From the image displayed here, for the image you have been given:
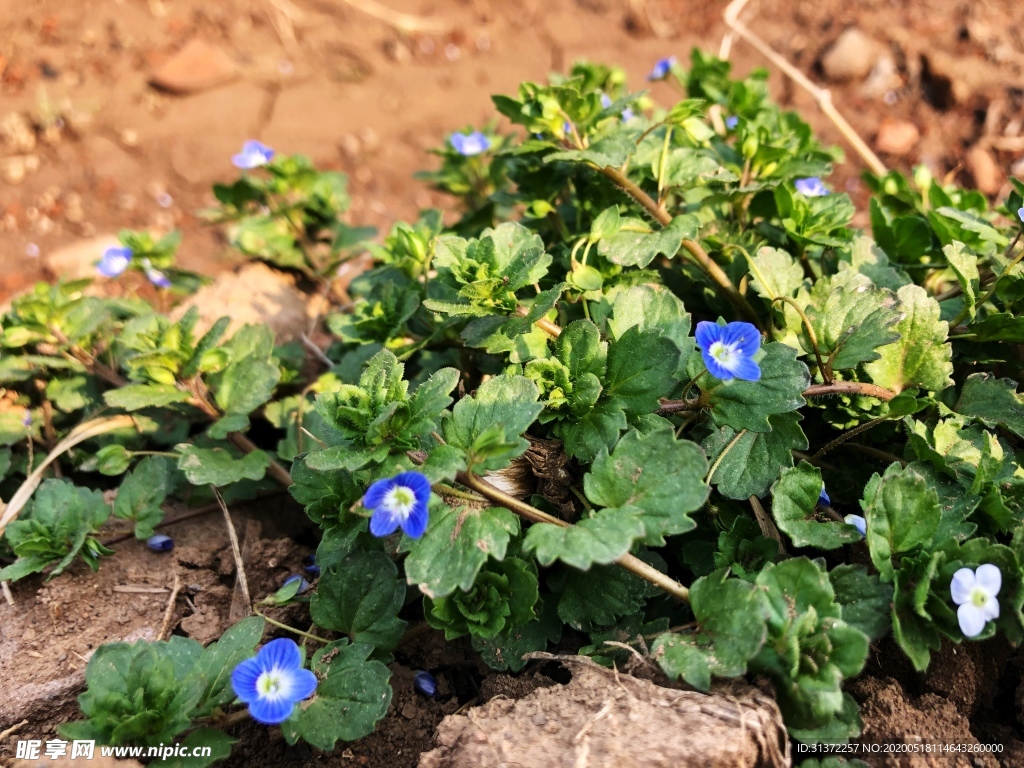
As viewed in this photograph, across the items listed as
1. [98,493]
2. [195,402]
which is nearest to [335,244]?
[195,402]

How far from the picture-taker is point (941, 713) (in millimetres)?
1933

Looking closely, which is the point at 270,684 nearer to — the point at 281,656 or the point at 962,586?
the point at 281,656

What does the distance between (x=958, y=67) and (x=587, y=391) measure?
3.78 metres

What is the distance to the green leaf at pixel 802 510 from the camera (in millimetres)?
1926

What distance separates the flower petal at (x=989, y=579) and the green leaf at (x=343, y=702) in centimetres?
133

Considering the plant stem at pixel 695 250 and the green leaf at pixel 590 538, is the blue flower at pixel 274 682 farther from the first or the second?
the plant stem at pixel 695 250

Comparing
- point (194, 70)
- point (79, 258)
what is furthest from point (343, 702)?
point (194, 70)

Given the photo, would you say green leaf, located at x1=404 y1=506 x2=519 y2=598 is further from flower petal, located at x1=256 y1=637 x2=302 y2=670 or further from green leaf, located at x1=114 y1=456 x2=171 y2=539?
green leaf, located at x1=114 y1=456 x2=171 y2=539

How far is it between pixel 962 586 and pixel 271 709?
1.51 metres

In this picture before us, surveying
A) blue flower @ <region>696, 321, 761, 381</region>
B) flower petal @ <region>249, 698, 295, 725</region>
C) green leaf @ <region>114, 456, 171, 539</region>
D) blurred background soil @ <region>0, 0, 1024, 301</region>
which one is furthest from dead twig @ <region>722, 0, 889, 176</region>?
flower petal @ <region>249, 698, 295, 725</region>

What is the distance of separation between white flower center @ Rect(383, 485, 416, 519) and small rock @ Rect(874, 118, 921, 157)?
148 inches

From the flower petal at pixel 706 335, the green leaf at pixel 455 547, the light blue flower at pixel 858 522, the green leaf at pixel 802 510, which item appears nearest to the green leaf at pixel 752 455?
the green leaf at pixel 802 510

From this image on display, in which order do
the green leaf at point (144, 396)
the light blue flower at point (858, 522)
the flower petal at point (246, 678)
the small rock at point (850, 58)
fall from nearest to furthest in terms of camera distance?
the flower petal at point (246, 678), the light blue flower at point (858, 522), the green leaf at point (144, 396), the small rock at point (850, 58)

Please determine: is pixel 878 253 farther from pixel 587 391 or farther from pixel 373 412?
pixel 373 412
